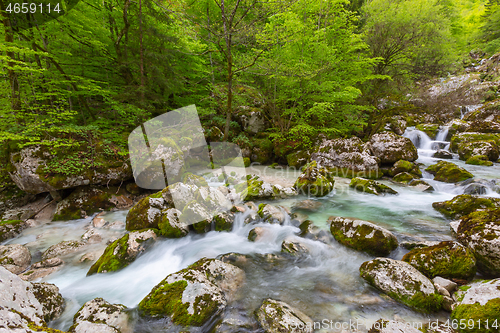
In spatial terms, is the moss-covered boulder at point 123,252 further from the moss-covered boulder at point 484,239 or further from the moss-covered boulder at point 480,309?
the moss-covered boulder at point 484,239

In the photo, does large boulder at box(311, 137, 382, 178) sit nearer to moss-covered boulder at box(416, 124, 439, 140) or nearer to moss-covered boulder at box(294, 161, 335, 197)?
moss-covered boulder at box(294, 161, 335, 197)

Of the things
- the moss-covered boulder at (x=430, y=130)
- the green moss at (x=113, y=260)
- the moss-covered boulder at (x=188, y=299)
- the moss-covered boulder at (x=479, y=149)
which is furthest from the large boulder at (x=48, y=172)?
the moss-covered boulder at (x=430, y=130)

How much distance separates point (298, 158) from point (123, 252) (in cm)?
956

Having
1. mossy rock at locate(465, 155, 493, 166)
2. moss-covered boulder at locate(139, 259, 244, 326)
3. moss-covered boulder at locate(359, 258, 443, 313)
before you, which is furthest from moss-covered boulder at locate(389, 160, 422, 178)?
moss-covered boulder at locate(139, 259, 244, 326)

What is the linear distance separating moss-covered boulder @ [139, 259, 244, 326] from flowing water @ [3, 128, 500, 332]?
0.51 feet

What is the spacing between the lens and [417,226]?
16.5ft

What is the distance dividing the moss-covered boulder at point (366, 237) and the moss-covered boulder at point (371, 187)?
3.63 m

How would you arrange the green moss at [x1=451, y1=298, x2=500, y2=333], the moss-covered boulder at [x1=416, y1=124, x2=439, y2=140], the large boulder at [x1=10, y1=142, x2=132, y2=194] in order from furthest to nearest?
1. the moss-covered boulder at [x1=416, y1=124, x2=439, y2=140]
2. the large boulder at [x1=10, y1=142, x2=132, y2=194]
3. the green moss at [x1=451, y1=298, x2=500, y2=333]

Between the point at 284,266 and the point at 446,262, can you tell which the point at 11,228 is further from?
the point at 446,262

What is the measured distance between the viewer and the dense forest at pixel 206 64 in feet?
21.5

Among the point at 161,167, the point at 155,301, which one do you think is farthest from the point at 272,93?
the point at 155,301

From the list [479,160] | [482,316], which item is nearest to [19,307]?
[482,316]

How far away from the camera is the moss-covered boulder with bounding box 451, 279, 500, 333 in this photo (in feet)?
7.36

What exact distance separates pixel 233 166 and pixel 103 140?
20.4 feet
